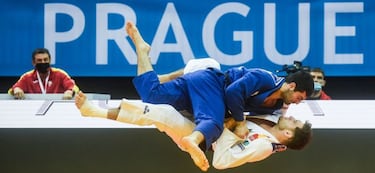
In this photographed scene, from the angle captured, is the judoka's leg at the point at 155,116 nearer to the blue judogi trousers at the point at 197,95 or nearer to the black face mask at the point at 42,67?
the blue judogi trousers at the point at 197,95

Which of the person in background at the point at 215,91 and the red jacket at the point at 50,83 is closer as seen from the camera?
the person in background at the point at 215,91

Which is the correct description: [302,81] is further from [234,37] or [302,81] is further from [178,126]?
[234,37]

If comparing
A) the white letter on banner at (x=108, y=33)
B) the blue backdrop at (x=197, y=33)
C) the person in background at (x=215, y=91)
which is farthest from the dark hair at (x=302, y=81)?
the white letter on banner at (x=108, y=33)

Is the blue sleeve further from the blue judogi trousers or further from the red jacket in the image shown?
the red jacket

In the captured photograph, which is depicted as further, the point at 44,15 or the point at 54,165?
the point at 44,15

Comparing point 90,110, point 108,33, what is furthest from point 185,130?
point 108,33

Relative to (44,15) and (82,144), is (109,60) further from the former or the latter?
(82,144)

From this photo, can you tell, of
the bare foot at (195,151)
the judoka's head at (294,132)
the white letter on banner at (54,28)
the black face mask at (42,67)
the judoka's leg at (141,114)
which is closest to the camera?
the bare foot at (195,151)

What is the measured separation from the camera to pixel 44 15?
7.59 metres

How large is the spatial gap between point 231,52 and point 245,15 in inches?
15.6

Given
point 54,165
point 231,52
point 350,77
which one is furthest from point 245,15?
point 54,165

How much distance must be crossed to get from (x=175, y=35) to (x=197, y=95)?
3506 millimetres

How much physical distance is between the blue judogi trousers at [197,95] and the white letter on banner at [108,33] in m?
3.40

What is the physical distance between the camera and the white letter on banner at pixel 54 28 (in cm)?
760
